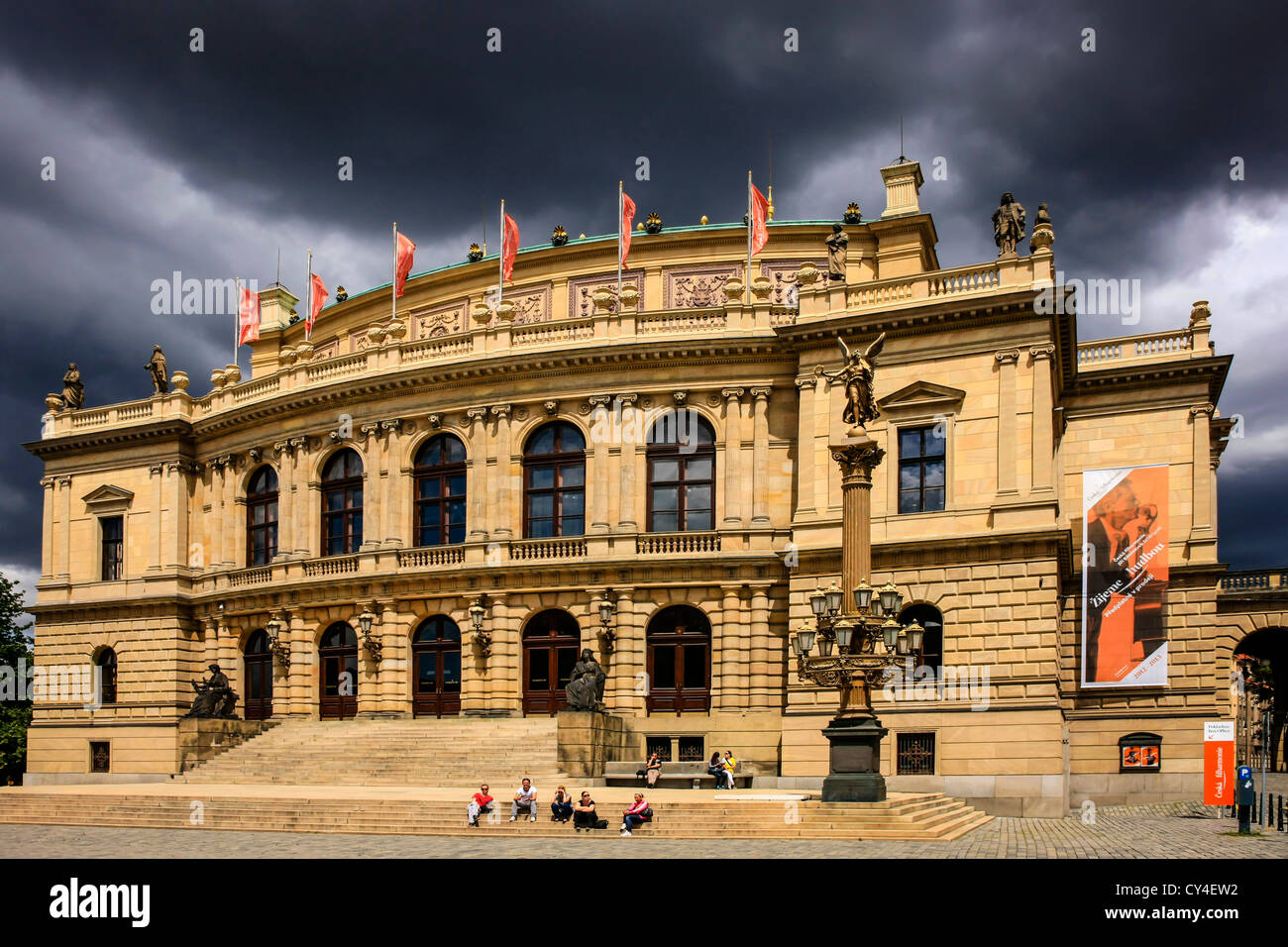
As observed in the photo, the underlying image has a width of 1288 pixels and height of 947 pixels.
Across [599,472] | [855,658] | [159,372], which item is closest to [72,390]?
[159,372]

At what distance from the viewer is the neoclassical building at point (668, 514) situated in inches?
1516

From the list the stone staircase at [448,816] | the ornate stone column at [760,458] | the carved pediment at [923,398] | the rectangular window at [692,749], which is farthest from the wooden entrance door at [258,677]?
the carved pediment at [923,398]

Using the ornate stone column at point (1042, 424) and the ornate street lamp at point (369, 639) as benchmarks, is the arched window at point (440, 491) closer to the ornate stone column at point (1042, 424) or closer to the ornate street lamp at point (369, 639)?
the ornate street lamp at point (369, 639)

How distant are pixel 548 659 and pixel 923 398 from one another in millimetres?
15772

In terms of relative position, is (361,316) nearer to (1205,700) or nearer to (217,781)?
(217,781)

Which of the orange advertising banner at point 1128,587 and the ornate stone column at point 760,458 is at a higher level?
the ornate stone column at point 760,458

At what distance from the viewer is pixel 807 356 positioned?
41.8 metres

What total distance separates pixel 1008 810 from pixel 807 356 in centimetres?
1547

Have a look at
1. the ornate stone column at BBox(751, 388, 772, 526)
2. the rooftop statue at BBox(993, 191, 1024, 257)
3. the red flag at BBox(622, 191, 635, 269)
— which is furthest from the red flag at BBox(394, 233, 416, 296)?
the rooftop statue at BBox(993, 191, 1024, 257)

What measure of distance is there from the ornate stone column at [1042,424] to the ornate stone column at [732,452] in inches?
388

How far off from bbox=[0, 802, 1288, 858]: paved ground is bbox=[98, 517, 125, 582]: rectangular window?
2471 centimetres

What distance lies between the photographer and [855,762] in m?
26.6

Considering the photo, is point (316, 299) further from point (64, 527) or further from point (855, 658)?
point (855, 658)
